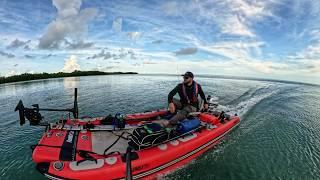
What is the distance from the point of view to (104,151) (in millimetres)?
6047

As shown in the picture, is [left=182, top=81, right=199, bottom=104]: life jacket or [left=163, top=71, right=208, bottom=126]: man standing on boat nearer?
[left=163, top=71, right=208, bottom=126]: man standing on boat

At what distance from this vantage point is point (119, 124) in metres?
7.71

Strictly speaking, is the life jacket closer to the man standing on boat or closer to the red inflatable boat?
the man standing on boat

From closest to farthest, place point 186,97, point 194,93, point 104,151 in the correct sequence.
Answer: point 104,151 → point 194,93 → point 186,97

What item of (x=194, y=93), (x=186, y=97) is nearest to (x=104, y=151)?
(x=186, y=97)

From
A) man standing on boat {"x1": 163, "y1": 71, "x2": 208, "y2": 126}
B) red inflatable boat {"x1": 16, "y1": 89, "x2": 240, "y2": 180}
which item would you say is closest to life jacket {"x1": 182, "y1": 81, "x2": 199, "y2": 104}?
man standing on boat {"x1": 163, "y1": 71, "x2": 208, "y2": 126}

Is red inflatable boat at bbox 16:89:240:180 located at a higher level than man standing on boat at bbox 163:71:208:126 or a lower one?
lower

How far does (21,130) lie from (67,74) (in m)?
79.7

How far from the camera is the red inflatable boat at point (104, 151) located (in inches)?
195

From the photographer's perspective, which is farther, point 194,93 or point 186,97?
point 186,97

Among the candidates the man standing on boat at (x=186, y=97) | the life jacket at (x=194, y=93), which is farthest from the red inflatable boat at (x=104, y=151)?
the life jacket at (x=194, y=93)

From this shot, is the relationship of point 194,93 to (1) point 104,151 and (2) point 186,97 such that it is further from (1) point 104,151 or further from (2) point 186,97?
(1) point 104,151

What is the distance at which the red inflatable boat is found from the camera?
4.94 meters

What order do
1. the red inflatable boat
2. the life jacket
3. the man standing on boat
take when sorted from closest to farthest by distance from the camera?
the red inflatable boat, the man standing on boat, the life jacket
